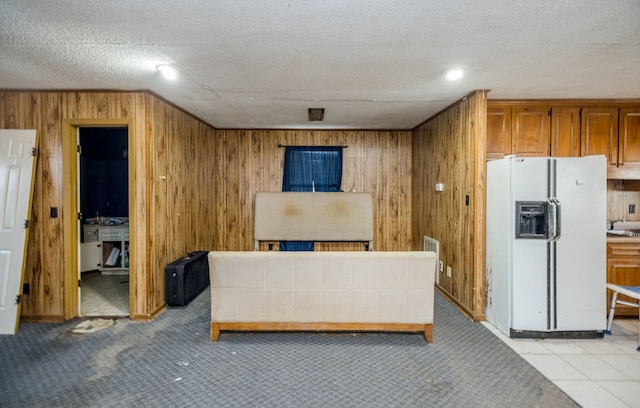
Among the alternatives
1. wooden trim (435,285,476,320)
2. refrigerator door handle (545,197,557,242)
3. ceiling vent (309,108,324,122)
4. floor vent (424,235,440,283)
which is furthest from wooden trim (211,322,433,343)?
ceiling vent (309,108,324,122)

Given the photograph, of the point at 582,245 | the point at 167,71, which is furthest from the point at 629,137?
the point at 167,71

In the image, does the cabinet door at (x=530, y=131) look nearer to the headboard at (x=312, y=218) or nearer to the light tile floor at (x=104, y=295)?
the headboard at (x=312, y=218)

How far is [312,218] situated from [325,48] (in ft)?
11.1

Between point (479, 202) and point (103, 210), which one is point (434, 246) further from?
point (103, 210)

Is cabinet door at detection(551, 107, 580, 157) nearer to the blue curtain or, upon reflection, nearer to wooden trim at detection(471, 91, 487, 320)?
wooden trim at detection(471, 91, 487, 320)

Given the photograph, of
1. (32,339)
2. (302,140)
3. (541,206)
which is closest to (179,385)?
(32,339)

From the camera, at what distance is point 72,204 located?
11.6 ft

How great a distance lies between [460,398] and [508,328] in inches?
50.9

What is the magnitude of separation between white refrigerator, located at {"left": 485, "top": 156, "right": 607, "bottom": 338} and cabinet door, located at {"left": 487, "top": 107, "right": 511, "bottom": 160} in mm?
596

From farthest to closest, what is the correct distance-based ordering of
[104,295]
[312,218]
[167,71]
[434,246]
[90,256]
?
[312,218] < [90,256] < [434,246] < [104,295] < [167,71]

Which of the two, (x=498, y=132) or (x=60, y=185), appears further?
(x=498, y=132)

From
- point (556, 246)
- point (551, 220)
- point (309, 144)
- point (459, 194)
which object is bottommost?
point (556, 246)

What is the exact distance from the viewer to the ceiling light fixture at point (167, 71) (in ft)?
9.32

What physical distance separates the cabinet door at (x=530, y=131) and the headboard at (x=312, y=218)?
94.9 inches
